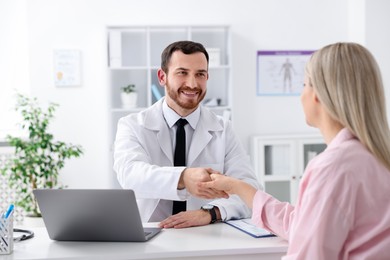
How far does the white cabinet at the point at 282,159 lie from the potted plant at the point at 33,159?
1.59m

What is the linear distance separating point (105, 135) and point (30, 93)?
745 mm

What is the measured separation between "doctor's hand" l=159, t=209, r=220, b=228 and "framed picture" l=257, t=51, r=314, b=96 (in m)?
3.31

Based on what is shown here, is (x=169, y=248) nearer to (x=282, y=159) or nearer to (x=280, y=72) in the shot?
(x=282, y=159)

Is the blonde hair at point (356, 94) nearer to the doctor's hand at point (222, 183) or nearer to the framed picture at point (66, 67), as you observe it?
the doctor's hand at point (222, 183)

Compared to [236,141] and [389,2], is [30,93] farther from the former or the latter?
[389,2]

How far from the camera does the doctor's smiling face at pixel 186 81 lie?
2805 millimetres

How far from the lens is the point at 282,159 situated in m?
5.37

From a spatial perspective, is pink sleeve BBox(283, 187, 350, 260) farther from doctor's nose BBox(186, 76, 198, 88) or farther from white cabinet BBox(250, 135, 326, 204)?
white cabinet BBox(250, 135, 326, 204)

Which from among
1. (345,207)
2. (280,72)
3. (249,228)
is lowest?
(249,228)

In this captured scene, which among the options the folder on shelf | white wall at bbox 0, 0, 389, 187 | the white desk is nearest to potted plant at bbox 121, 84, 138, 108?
white wall at bbox 0, 0, 389, 187

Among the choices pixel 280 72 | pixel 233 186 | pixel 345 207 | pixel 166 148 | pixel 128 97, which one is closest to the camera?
pixel 345 207

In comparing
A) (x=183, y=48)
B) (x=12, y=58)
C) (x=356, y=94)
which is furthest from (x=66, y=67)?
(x=356, y=94)

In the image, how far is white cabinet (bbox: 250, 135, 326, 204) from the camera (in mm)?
5352

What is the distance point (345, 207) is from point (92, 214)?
90cm
